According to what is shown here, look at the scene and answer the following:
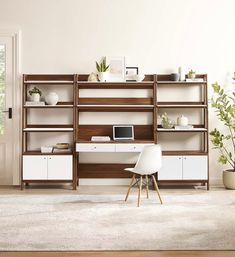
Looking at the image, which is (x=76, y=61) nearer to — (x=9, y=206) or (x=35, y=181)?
(x=35, y=181)

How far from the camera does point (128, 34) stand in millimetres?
6668

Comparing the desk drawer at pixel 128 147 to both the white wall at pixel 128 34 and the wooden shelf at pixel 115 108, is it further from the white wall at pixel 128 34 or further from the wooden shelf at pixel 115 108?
the white wall at pixel 128 34

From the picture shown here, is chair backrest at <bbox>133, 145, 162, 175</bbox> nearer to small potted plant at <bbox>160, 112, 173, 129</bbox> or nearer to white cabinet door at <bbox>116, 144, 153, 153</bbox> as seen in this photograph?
white cabinet door at <bbox>116, 144, 153, 153</bbox>

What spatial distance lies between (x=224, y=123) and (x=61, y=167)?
2.40 metres

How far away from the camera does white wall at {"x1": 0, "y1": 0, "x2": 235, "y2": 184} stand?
664 centimetres

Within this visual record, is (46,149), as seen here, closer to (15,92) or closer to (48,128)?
(48,128)

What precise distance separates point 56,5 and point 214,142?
115 inches

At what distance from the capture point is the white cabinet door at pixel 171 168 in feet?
20.5

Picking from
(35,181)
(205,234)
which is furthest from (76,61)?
(205,234)

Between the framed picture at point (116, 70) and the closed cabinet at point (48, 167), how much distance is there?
1.27 m

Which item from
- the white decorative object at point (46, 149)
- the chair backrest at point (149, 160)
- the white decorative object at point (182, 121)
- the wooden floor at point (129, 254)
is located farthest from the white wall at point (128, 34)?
the wooden floor at point (129, 254)

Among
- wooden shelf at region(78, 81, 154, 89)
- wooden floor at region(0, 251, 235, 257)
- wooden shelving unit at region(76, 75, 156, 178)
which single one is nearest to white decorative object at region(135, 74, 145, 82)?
wooden shelf at region(78, 81, 154, 89)

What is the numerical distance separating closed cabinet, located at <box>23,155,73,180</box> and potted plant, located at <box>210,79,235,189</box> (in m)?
2.00

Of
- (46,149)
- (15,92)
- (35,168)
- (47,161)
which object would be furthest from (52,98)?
(35,168)
